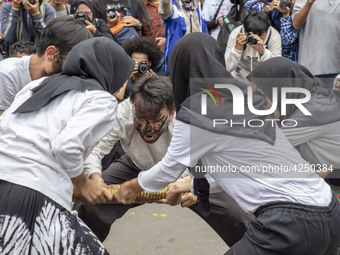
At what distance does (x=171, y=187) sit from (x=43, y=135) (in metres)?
0.83

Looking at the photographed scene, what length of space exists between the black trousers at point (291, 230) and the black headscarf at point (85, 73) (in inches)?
34.9

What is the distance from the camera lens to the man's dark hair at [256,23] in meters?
4.61

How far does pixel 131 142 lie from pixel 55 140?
1.31 metres

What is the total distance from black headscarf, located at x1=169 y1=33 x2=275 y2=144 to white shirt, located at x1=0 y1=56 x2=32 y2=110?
45.2 inches

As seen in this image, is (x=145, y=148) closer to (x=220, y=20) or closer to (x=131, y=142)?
(x=131, y=142)

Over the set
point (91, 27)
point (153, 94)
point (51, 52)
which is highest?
point (51, 52)

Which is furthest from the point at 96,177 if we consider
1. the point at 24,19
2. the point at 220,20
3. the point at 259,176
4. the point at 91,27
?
the point at 220,20

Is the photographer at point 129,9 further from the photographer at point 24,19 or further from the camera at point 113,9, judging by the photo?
the photographer at point 24,19

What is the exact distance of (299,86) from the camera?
271 cm

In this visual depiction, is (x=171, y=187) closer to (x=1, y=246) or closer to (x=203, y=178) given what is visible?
(x=203, y=178)

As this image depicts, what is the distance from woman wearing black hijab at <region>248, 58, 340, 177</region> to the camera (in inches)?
105

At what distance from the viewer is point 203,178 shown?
229 centimetres

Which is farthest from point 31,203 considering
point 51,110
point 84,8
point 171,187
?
point 84,8

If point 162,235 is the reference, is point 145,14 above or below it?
above
